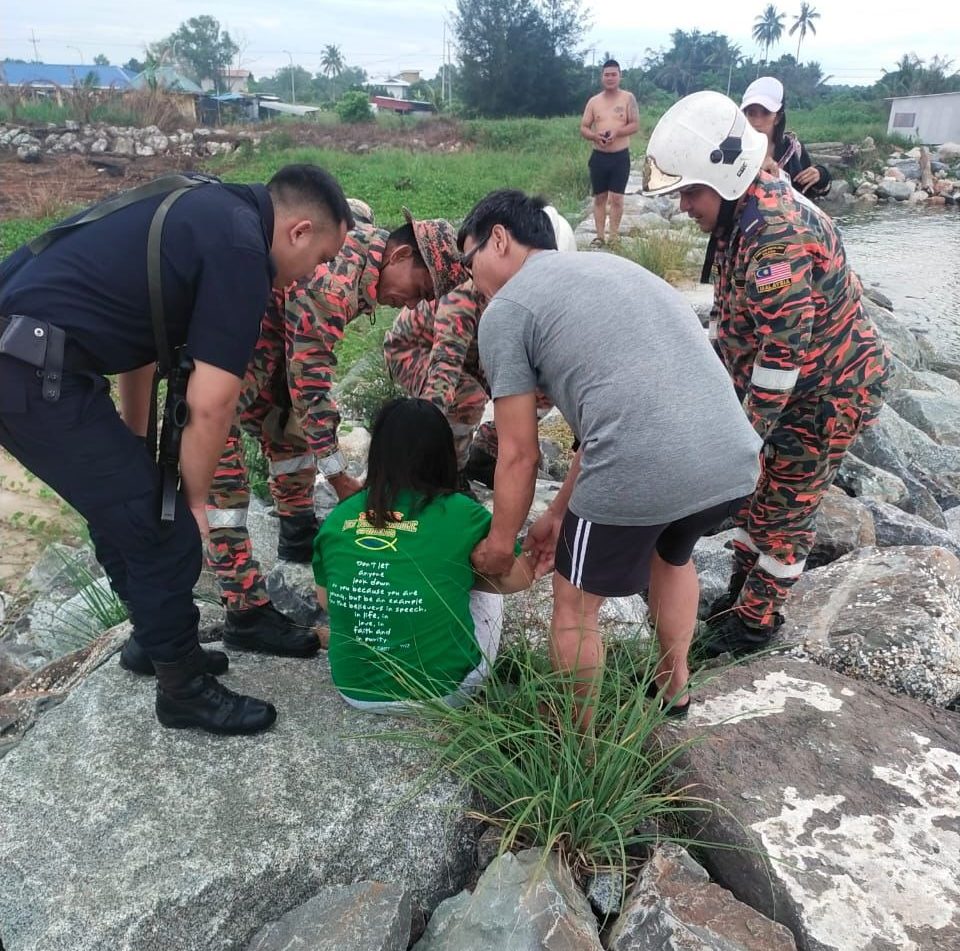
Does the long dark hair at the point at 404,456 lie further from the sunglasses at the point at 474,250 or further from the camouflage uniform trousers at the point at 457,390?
the camouflage uniform trousers at the point at 457,390

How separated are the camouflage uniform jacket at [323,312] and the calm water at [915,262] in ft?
29.1

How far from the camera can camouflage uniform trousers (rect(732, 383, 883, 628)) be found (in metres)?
3.07

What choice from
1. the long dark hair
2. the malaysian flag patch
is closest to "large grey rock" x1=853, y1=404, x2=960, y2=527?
the malaysian flag patch

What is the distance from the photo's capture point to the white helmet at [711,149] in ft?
9.31

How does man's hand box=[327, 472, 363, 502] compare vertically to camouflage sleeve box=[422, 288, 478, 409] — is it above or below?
below

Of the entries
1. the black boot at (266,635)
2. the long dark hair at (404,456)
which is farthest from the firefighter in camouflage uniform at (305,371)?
the long dark hair at (404,456)

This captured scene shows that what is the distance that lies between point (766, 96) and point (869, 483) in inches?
94.3

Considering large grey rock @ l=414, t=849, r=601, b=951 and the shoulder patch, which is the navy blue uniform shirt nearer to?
large grey rock @ l=414, t=849, r=601, b=951

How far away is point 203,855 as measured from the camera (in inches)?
79.5

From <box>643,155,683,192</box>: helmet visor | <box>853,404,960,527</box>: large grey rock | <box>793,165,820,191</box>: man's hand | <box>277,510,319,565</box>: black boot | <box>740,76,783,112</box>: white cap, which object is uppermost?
<box>740,76,783,112</box>: white cap

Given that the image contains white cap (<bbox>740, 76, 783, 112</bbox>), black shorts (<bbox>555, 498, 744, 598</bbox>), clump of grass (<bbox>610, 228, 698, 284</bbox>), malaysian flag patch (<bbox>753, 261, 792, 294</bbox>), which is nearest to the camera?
black shorts (<bbox>555, 498, 744, 598</bbox>)

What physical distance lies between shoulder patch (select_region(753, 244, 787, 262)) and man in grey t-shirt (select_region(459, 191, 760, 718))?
0.80 m

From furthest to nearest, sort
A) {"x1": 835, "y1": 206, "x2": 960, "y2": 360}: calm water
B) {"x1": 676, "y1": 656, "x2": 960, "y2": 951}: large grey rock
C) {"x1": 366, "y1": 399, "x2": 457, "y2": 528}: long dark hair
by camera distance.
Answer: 1. {"x1": 835, "y1": 206, "x2": 960, "y2": 360}: calm water
2. {"x1": 366, "y1": 399, "x2": 457, "y2": 528}: long dark hair
3. {"x1": 676, "y1": 656, "x2": 960, "y2": 951}: large grey rock

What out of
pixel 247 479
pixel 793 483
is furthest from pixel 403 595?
pixel 793 483
